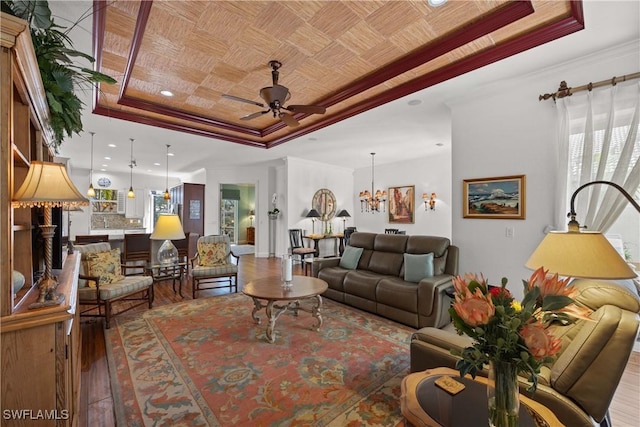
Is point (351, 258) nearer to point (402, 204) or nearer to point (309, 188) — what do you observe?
point (309, 188)

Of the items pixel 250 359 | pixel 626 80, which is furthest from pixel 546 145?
pixel 250 359

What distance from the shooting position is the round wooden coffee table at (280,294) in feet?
9.32

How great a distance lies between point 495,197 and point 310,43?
2726 millimetres

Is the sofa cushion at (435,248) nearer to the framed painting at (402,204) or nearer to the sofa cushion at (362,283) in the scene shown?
the sofa cushion at (362,283)

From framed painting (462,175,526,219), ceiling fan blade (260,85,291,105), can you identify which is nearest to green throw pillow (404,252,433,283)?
framed painting (462,175,526,219)

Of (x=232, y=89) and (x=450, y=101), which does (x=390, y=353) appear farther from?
(x=232, y=89)

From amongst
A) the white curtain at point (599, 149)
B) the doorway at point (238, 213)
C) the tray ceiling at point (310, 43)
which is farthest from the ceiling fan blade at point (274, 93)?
the doorway at point (238, 213)

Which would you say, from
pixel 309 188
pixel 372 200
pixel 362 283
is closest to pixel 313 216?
pixel 309 188

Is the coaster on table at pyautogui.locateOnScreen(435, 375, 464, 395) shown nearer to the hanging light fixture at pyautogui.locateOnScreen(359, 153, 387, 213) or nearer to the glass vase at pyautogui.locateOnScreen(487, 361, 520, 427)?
the glass vase at pyautogui.locateOnScreen(487, 361, 520, 427)

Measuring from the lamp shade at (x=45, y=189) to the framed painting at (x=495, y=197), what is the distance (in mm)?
3789

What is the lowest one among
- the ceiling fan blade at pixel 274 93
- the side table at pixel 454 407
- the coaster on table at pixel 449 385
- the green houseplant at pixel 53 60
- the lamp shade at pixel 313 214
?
the side table at pixel 454 407

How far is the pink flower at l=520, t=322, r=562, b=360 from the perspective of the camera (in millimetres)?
834

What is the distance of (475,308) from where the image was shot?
895 mm

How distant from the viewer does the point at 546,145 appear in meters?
2.98
